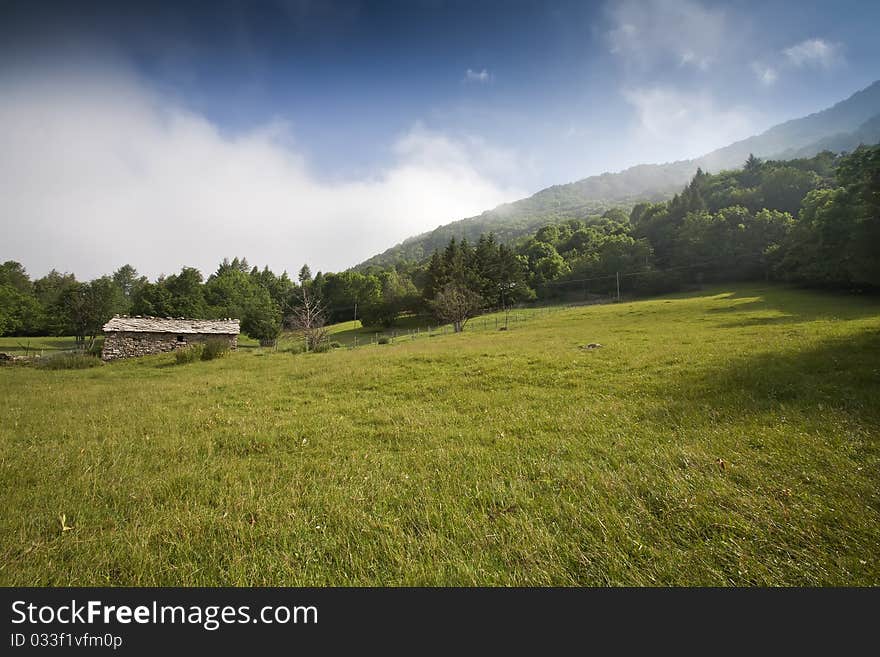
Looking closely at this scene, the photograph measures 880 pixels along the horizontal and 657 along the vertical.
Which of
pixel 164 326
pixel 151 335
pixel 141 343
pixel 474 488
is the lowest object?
pixel 474 488

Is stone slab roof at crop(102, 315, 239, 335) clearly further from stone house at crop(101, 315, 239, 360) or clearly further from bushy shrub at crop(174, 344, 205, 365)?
bushy shrub at crop(174, 344, 205, 365)

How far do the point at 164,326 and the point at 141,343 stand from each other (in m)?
2.99

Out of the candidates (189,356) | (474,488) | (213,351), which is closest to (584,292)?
(213,351)

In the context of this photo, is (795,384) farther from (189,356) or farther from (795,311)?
(189,356)

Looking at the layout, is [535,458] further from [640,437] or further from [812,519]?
[812,519]

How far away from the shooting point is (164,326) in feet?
129

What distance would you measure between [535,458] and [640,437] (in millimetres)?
2118

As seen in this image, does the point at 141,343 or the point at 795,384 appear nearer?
the point at 795,384

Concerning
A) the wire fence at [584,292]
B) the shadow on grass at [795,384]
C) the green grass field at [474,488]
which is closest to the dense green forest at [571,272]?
the wire fence at [584,292]

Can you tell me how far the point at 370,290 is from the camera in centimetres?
Answer: 9450

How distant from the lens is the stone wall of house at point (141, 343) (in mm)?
35688

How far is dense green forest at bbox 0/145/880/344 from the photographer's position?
55469 millimetres

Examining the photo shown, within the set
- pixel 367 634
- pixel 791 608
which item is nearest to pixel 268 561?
pixel 367 634

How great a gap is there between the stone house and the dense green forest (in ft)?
68.9
